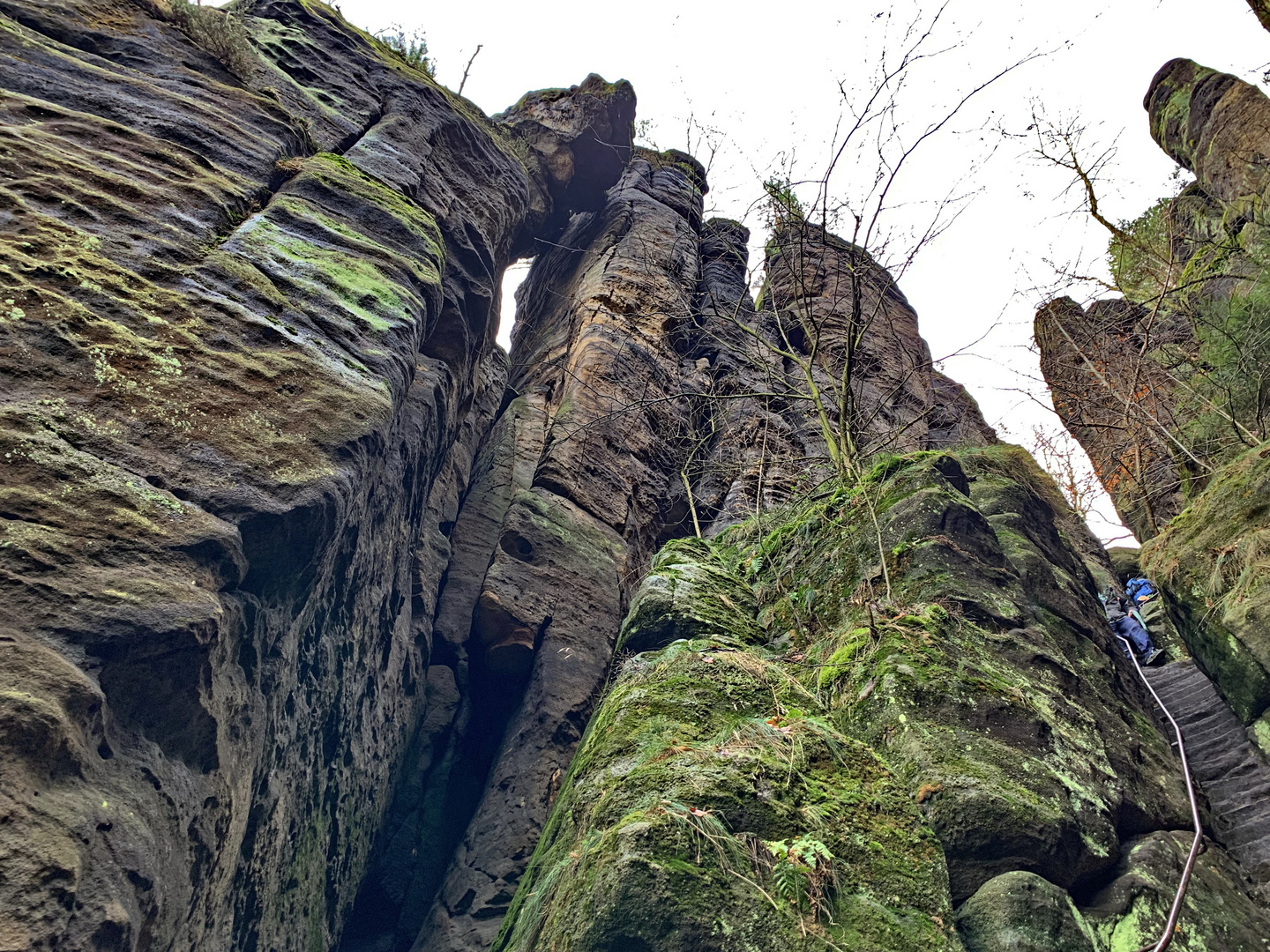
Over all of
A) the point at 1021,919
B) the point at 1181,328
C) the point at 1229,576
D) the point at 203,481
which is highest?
the point at 1181,328

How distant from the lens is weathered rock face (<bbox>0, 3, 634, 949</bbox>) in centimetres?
362

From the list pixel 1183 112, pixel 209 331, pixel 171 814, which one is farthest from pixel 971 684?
pixel 1183 112

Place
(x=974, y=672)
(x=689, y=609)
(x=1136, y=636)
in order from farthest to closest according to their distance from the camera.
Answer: (x=1136, y=636) < (x=689, y=609) < (x=974, y=672)

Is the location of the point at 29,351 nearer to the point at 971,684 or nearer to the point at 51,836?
the point at 51,836

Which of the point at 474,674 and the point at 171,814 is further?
the point at 474,674

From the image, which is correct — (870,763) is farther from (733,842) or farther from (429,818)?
(429,818)

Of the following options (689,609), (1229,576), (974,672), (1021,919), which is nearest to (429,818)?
(689,609)

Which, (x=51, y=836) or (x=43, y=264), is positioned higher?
(x=43, y=264)

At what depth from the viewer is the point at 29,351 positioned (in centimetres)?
426

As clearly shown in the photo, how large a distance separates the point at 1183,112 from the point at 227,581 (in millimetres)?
22210

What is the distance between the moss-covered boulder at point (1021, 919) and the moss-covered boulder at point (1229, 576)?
288 cm

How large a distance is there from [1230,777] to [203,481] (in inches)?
270

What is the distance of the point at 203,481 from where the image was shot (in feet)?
15.1

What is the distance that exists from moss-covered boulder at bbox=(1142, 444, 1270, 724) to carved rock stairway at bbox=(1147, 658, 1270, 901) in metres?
0.29
